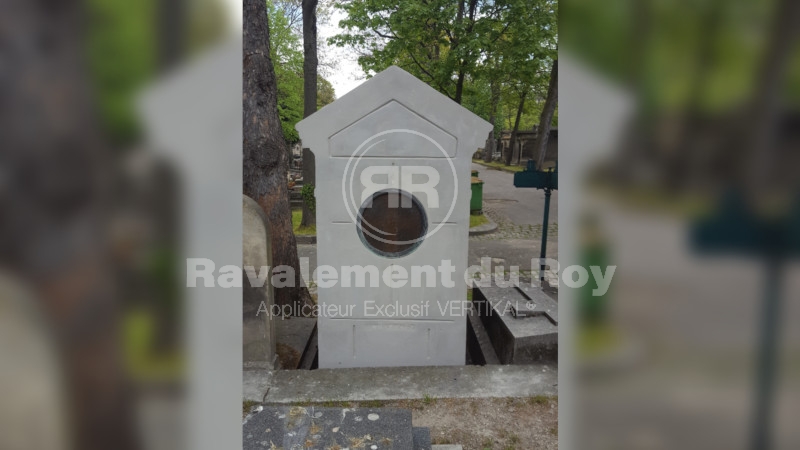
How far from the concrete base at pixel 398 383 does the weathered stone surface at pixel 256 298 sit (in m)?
0.18

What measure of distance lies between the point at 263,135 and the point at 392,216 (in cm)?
296

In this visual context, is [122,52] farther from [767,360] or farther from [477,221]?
[477,221]

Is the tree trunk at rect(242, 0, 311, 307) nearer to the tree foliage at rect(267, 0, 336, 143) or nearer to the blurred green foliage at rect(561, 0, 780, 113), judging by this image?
Result: the blurred green foliage at rect(561, 0, 780, 113)

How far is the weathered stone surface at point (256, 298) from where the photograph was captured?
15.7ft

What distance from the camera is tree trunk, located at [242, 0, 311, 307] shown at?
22.2ft

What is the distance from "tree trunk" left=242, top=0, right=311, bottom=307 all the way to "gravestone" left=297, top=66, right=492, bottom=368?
7.22ft

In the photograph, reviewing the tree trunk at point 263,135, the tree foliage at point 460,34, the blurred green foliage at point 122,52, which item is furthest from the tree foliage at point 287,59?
the blurred green foliage at point 122,52

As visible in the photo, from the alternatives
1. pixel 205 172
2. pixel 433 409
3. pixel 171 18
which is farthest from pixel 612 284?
pixel 433 409

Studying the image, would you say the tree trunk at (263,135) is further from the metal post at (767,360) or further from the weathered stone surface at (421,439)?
the metal post at (767,360)

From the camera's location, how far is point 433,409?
4.14 metres

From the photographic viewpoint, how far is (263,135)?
691 cm

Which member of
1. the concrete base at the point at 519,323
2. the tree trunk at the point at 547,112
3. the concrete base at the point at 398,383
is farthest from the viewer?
the tree trunk at the point at 547,112

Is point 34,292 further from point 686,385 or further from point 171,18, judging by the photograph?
point 686,385

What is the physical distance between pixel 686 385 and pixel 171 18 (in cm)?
93
